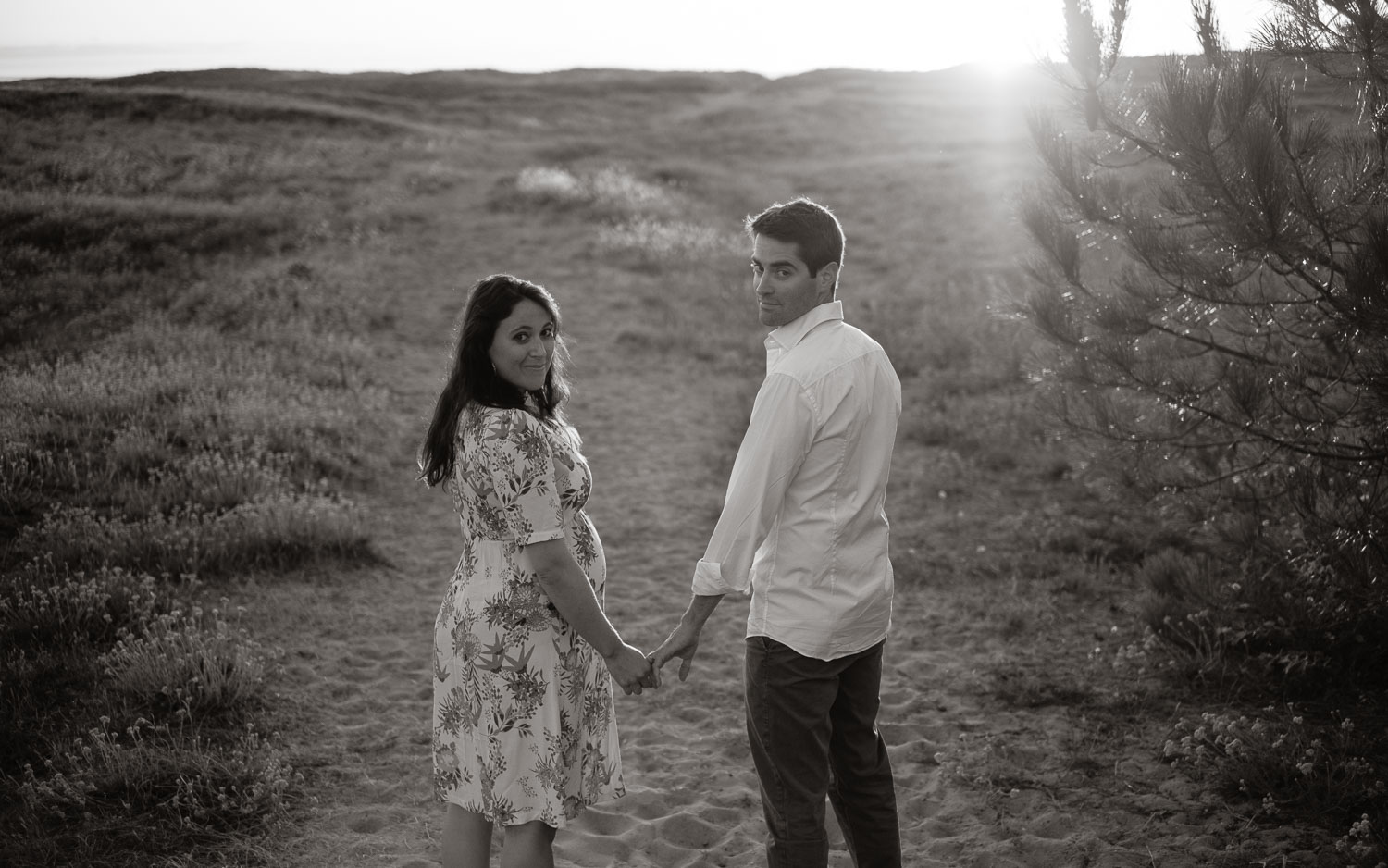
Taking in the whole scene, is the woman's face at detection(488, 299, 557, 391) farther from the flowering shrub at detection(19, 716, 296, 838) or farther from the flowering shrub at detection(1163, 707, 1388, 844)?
the flowering shrub at detection(1163, 707, 1388, 844)

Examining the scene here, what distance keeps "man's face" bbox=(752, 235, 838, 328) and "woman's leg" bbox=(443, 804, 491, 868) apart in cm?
179

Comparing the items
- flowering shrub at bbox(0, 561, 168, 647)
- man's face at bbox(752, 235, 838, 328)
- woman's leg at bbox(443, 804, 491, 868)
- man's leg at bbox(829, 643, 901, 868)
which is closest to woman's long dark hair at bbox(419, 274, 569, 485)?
man's face at bbox(752, 235, 838, 328)

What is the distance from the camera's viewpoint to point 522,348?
2.89 metres

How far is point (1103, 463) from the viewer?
16.6 feet

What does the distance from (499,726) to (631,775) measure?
1.98 meters

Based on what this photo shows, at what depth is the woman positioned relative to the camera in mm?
2744

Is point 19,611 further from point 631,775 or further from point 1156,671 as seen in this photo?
point 1156,671

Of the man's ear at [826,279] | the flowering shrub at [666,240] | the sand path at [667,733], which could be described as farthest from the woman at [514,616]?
the flowering shrub at [666,240]

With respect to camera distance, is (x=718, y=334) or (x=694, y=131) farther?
(x=694, y=131)

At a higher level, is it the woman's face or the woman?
the woman's face

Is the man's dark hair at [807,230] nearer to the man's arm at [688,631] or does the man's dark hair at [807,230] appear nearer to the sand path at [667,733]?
the man's arm at [688,631]

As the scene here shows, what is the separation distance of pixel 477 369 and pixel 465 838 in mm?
1467

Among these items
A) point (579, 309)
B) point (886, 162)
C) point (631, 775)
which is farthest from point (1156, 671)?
point (886, 162)

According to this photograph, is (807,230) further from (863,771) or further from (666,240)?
(666,240)
